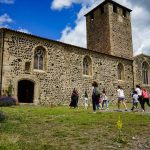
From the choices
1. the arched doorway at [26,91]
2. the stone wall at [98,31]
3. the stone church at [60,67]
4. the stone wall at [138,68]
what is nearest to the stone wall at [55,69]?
the stone church at [60,67]

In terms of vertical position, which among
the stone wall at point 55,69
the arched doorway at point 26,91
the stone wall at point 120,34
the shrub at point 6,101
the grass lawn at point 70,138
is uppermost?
the stone wall at point 120,34

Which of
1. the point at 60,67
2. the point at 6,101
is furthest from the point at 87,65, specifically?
the point at 6,101

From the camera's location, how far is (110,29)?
3178cm

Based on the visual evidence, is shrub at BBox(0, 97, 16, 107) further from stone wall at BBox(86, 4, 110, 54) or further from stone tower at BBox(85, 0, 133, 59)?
stone wall at BBox(86, 4, 110, 54)

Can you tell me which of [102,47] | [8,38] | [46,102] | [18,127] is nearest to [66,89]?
[46,102]

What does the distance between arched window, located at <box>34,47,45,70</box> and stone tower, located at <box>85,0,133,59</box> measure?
1227cm

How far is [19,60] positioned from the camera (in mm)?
19516

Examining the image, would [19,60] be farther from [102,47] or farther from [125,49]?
[125,49]

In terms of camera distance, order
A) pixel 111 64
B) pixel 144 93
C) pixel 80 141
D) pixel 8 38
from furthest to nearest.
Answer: pixel 111 64 → pixel 8 38 → pixel 144 93 → pixel 80 141

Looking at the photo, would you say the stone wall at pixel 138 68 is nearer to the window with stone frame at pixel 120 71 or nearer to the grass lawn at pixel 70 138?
the window with stone frame at pixel 120 71

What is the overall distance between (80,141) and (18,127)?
2346 millimetres

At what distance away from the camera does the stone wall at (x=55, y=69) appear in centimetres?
1923

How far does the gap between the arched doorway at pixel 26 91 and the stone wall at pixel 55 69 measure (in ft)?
1.98

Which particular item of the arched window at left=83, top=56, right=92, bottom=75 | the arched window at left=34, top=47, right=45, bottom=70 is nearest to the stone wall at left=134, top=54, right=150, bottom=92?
the arched window at left=83, top=56, right=92, bottom=75
